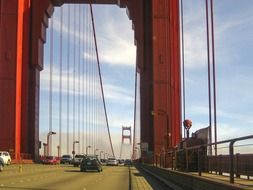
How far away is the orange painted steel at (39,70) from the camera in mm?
67000

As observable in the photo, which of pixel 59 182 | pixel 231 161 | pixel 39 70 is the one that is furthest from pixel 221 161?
pixel 39 70

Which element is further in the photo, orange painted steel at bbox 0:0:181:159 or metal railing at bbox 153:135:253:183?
orange painted steel at bbox 0:0:181:159

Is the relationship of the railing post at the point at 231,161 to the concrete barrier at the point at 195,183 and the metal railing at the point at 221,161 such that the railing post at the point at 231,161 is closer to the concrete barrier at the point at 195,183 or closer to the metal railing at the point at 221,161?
the metal railing at the point at 221,161

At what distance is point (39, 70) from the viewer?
8000 centimetres

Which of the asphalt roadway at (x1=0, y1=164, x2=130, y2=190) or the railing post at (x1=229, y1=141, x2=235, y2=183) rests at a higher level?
the railing post at (x1=229, y1=141, x2=235, y2=183)

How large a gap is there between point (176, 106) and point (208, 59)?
49.2 m

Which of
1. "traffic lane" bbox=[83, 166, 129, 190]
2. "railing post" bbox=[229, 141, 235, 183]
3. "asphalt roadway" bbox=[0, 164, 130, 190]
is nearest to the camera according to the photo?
"railing post" bbox=[229, 141, 235, 183]

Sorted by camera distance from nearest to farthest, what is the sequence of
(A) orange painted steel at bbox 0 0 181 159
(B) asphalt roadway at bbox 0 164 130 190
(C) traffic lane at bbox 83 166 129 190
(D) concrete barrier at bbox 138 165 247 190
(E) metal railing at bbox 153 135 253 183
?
1. (D) concrete barrier at bbox 138 165 247 190
2. (E) metal railing at bbox 153 135 253 183
3. (B) asphalt roadway at bbox 0 164 130 190
4. (C) traffic lane at bbox 83 166 129 190
5. (A) orange painted steel at bbox 0 0 181 159

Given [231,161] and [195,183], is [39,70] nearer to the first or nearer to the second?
[195,183]

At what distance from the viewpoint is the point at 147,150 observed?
2736 inches

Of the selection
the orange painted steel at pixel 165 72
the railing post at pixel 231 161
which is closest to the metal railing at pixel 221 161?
the railing post at pixel 231 161

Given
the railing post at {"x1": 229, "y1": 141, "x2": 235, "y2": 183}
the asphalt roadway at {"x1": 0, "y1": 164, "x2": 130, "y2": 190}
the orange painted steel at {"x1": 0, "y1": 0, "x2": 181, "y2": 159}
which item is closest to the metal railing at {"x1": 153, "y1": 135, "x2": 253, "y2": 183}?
the railing post at {"x1": 229, "y1": 141, "x2": 235, "y2": 183}

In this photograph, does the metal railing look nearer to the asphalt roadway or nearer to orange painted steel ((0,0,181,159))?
the asphalt roadway

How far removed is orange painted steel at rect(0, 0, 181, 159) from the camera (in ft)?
220
